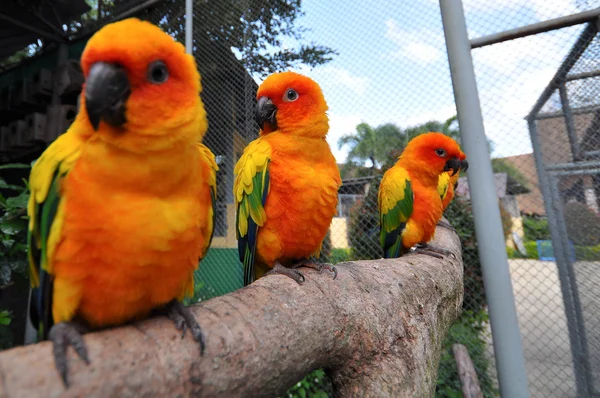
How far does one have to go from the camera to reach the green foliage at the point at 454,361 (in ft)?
11.0

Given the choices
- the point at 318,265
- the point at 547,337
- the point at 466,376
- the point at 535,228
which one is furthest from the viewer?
the point at 535,228

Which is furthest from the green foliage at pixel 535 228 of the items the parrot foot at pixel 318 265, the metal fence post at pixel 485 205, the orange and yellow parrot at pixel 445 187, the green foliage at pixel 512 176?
the parrot foot at pixel 318 265

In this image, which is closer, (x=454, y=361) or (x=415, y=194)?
(x=415, y=194)

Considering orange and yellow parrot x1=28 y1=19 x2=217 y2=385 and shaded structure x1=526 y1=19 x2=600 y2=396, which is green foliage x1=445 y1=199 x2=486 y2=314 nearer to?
shaded structure x1=526 y1=19 x2=600 y2=396

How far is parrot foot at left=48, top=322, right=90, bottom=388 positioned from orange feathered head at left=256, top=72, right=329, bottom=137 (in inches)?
62.2

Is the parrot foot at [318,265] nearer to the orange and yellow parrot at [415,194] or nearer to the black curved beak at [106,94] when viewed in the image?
the black curved beak at [106,94]

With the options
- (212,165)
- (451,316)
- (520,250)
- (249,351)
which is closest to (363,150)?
(520,250)

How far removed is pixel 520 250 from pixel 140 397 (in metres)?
4.61

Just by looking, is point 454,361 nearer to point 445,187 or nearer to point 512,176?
point 445,187

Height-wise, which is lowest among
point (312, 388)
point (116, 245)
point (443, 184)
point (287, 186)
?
point (312, 388)

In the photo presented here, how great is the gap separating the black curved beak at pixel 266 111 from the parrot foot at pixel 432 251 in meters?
1.61

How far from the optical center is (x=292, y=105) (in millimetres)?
2148

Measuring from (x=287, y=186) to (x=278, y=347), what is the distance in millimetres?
1007

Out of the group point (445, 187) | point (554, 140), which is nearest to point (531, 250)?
point (445, 187)
